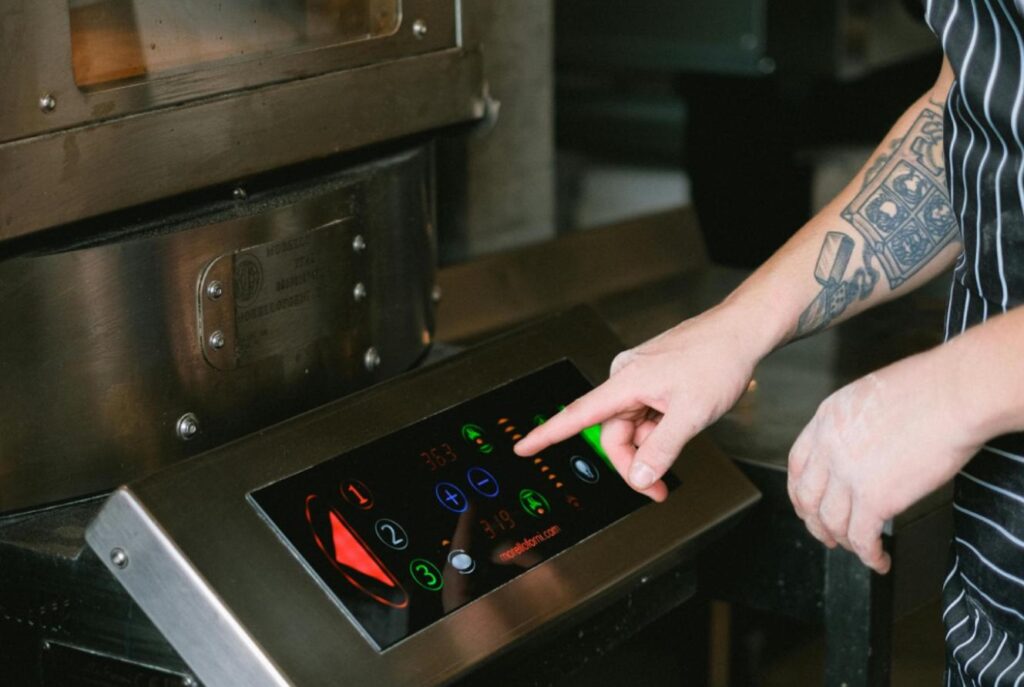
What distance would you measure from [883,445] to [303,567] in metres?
0.33

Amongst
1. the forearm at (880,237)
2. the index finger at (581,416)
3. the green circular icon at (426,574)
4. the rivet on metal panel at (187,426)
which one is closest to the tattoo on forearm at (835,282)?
the forearm at (880,237)

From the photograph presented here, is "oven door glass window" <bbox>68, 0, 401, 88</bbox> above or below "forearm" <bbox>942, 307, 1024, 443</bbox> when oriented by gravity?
above

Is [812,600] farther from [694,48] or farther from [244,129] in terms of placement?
[694,48]

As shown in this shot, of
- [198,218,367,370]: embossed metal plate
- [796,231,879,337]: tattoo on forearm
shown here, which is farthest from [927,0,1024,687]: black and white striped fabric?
[198,218,367,370]: embossed metal plate

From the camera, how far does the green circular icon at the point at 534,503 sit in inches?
36.7

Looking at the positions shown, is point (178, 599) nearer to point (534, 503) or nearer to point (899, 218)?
point (534, 503)

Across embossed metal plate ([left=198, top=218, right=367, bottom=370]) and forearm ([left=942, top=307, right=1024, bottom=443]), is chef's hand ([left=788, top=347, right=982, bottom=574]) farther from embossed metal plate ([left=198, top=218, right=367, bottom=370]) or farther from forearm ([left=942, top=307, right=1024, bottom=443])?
embossed metal plate ([left=198, top=218, right=367, bottom=370])

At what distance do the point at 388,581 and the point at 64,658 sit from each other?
0.21 meters

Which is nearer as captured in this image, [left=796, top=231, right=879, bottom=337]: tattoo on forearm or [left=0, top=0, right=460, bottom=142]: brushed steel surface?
[left=0, top=0, right=460, bottom=142]: brushed steel surface

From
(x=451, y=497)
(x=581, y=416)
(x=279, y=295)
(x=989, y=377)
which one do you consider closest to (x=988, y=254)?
(x=989, y=377)

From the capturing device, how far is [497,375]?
100cm

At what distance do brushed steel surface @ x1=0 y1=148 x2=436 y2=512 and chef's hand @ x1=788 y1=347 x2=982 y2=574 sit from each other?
39 centimetres

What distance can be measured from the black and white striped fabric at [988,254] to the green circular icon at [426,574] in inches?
12.6

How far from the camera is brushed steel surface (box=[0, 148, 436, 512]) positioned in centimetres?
87
